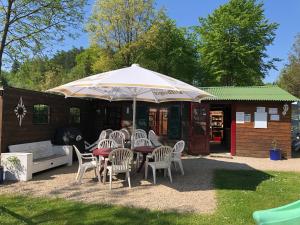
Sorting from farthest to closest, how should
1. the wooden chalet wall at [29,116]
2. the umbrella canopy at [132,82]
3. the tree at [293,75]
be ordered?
1. the tree at [293,75]
2. the wooden chalet wall at [29,116]
3. the umbrella canopy at [132,82]

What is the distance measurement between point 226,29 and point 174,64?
4.40 m

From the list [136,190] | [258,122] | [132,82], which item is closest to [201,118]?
[258,122]

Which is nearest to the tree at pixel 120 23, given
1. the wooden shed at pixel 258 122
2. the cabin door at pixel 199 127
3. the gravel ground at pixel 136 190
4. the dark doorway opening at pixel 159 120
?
the dark doorway opening at pixel 159 120

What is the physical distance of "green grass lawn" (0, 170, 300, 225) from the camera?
498 cm

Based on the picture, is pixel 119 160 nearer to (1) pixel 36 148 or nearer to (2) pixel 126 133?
(1) pixel 36 148

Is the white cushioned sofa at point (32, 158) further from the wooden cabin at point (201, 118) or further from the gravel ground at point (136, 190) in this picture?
the wooden cabin at point (201, 118)

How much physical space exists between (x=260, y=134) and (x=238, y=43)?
1018 centimetres

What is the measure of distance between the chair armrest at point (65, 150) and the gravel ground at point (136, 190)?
61 centimetres

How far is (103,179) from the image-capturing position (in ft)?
24.4

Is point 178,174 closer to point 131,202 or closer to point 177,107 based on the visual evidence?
point 131,202

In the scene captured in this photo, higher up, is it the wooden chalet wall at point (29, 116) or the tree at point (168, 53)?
the tree at point (168, 53)

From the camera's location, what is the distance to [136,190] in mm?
6961

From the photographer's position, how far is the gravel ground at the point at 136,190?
603 centimetres

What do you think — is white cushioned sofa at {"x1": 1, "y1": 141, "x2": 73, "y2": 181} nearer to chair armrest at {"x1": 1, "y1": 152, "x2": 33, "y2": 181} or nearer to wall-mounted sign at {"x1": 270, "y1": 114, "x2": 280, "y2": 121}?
chair armrest at {"x1": 1, "y1": 152, "x2": 33, "y2": 181}
